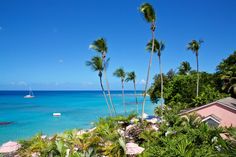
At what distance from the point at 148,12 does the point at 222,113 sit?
31.1 feet

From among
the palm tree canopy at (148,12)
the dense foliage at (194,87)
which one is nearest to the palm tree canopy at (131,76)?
the dense foliage at (194,87)

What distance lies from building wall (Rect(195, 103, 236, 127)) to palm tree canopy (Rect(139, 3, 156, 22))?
8.37 metres

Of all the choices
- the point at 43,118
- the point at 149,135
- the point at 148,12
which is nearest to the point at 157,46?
the point at 148,12

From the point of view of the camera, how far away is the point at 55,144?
1023 centimetres

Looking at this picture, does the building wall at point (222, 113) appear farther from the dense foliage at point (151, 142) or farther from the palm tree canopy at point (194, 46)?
the palm tree canopy at point (194, 46)

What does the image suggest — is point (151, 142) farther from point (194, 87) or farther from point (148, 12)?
point (194, 87)

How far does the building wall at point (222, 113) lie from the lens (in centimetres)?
1427

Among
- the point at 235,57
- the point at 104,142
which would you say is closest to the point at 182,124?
the point at 104,142

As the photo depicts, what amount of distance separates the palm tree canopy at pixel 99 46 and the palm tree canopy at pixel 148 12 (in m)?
4.33

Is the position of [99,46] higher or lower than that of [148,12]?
lower

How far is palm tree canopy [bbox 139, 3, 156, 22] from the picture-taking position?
18672 mm

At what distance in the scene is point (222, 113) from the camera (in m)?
14.8

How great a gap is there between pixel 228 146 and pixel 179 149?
5.54 feet

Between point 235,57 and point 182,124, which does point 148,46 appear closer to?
point 182,124
